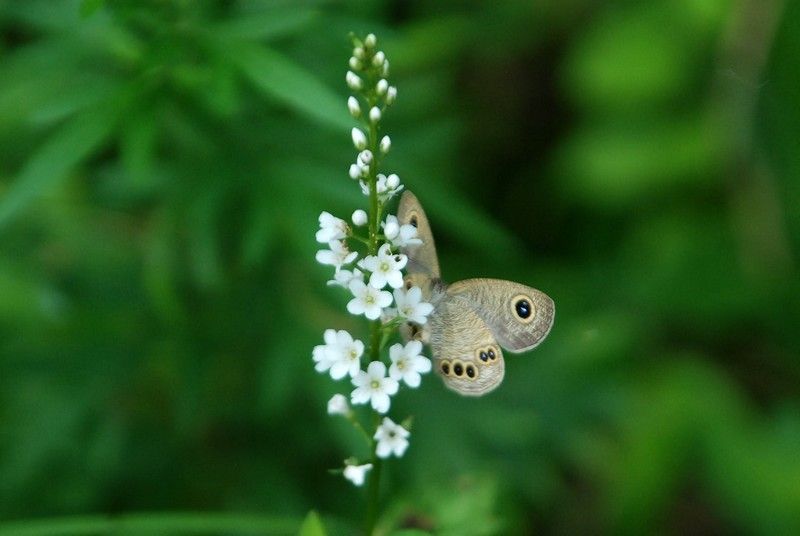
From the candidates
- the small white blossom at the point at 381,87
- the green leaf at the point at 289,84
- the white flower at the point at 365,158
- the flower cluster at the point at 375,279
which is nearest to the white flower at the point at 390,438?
the flower cluster at the point at 375,279

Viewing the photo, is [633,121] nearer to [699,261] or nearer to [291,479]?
[699,261]

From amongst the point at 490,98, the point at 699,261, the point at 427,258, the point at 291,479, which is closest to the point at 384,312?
the point at 427,258

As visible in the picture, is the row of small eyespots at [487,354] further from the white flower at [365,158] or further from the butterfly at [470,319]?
the white flower at [365,158]

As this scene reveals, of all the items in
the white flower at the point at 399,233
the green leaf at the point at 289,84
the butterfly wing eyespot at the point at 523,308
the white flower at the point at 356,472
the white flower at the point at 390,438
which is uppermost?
the green leaf at the point at 289,84

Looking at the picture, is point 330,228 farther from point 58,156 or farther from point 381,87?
point 58,156

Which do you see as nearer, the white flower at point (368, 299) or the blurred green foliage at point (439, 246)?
the white flower at point (368, 299)

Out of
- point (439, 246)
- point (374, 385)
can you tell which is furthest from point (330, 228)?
point (439, 246)
